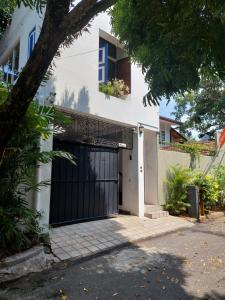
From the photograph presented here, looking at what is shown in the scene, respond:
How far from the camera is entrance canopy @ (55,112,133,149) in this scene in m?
7.45

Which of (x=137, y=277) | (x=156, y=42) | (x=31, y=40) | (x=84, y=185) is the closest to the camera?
(x=156, y=42)

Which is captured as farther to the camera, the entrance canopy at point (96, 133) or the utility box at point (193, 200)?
the utility box at point (193, 200)

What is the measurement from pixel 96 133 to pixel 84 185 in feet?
6.02

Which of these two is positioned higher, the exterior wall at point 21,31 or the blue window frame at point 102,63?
the exterior wall at point 21,31

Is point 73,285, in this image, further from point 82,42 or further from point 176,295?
point 82,42

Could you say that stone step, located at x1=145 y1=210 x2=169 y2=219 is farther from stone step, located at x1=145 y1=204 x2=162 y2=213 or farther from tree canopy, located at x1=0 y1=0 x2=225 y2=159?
tree canopy, located at x1=0 y1=0 x2=225 y2=159

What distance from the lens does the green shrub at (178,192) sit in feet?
29.4

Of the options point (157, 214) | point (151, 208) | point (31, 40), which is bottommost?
point (157, 214)

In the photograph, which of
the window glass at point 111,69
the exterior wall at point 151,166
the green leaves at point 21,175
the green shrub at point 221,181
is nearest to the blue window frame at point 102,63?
the window glass at point 111,69

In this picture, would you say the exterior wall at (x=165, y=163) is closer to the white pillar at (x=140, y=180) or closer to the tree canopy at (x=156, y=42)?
the white pillar at (x=140, y=180)

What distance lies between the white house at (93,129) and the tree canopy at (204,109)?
8.21 meters

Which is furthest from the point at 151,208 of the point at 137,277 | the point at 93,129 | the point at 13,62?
the point at 13,62

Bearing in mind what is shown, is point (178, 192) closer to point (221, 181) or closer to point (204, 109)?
point (221, 181)

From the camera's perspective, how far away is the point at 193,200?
888cm
